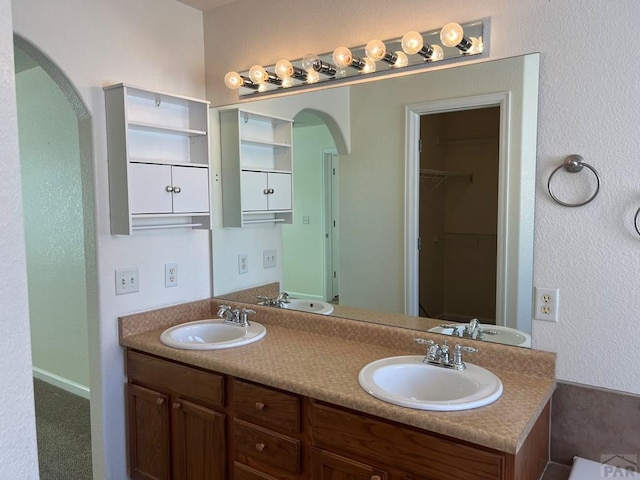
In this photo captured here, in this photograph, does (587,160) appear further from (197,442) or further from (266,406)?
(197,442)

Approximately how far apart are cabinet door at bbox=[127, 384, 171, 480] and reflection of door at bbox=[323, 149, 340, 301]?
88cm

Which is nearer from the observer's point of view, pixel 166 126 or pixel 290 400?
pixel 290 400

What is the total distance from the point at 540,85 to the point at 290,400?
4.53 ft

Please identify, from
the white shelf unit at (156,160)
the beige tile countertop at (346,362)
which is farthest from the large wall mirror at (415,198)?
the white shelf unit at (156,160)

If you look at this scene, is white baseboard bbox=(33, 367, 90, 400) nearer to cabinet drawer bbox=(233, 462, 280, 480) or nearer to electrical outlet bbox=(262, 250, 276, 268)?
electrical outlet bbox=(262, 250, 276, 268)

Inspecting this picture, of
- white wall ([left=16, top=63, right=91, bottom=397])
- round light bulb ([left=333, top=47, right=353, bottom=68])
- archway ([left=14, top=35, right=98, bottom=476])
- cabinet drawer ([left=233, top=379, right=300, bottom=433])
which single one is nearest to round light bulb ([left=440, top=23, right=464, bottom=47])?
round light bulb ([left=333, top=47, right=353, bottom=68])

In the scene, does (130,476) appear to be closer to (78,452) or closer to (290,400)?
(78,452)

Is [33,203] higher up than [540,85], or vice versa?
[540,85]

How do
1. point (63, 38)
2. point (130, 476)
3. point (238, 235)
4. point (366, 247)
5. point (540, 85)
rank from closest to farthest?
point (540, 85)
point (63, 38)
point (366, 247)
point (130, 476)
point (238, 235)

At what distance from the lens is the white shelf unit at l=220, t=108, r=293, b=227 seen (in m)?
2.43

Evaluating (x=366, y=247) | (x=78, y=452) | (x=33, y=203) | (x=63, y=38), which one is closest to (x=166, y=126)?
(x=63, y=38)

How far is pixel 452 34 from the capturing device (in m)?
1.76

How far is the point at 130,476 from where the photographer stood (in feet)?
7.71

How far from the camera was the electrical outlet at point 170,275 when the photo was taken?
243 centimetres
